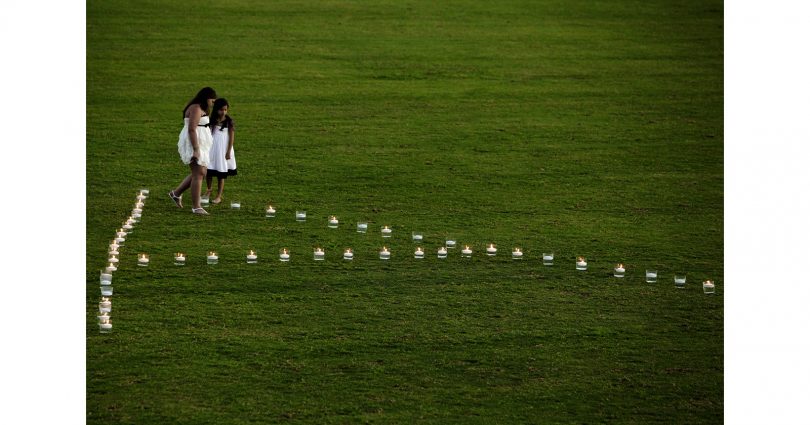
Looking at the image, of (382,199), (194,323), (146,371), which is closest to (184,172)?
(382,199)

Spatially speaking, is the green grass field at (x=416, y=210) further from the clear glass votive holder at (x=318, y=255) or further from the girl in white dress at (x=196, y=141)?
the girl in white dress at (x=196, y=141)

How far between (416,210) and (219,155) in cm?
197

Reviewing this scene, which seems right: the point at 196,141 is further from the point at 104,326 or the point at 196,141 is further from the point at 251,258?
the point at 104,326

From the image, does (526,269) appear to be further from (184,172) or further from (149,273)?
(184,172)

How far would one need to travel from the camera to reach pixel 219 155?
11773mm

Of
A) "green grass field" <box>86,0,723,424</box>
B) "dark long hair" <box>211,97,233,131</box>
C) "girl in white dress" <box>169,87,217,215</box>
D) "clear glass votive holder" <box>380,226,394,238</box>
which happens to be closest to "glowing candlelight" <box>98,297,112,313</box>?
"green grass field" <box>86,0,723,424</box>

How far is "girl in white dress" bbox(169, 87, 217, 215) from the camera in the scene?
37.3ft

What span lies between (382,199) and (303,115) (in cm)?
345

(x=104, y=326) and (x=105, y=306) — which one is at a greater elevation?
(x=105, y=306)

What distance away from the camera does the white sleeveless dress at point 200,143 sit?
37.4 feet

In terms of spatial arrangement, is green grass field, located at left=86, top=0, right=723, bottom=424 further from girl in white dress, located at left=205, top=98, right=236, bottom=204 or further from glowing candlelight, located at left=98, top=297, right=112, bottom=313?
girl in white dress, located at left=205, top=98, right=236, bottom=204

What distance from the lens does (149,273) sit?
9.83 meters

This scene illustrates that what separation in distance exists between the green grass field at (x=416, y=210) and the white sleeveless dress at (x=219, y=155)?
1.42 feet

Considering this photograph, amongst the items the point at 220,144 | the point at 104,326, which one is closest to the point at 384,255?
the point at 220,144
